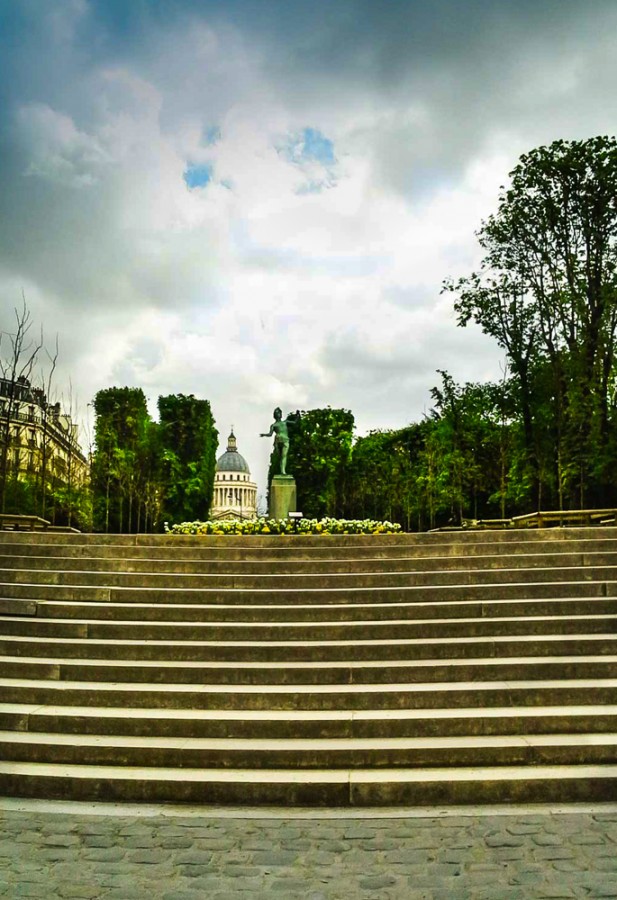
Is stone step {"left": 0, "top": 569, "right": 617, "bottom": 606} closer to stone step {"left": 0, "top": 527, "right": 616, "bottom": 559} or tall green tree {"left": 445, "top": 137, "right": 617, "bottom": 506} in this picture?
stone step {"left": 0, "top": 527, "right": 616, "bottom": 559}

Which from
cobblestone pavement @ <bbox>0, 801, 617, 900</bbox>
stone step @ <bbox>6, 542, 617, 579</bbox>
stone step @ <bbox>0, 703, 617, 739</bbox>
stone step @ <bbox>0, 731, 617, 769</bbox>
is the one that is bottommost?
cobblestone pavement @ <bbox>0, 801, 617, 900</bbox>

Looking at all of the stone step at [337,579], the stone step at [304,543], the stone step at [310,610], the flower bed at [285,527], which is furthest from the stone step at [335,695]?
the flower bed at [285,527]

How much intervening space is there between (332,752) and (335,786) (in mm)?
442

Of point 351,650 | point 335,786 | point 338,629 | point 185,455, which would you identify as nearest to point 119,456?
point 185,455

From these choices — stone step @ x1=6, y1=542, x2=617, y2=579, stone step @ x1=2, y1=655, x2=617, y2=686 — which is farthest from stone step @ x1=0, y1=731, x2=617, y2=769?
stone step @ x1=6, y1=542, x2=617, y2=579

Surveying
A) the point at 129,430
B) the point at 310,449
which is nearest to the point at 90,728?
the point at 129,430

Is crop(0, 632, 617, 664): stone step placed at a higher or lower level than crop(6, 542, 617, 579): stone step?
lower

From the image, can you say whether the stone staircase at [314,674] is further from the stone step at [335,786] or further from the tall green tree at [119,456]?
the tall green tree at [119,456]

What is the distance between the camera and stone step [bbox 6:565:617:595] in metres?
10.8

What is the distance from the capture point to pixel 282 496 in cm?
2372

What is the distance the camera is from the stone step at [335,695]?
7.61 m

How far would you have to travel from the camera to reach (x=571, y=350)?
956 inches

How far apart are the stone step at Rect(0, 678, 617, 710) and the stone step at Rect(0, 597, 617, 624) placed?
1717 mm

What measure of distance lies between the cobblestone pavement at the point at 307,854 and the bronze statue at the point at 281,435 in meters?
18.1
